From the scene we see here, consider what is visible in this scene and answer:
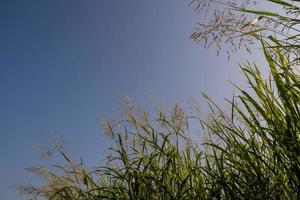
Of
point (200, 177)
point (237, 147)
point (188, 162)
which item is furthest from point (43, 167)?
point (237, 147)

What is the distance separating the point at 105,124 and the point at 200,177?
126 cm

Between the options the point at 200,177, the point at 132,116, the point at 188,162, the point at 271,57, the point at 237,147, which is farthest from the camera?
the point at 132,116

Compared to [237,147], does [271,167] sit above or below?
below

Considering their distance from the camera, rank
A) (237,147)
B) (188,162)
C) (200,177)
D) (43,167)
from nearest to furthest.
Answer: (237,147)
(200,177)
(188,162)
(43,167)

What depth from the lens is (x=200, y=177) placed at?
2.75m

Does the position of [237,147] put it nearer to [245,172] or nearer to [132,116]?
[245,172]

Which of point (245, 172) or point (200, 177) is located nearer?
point (245, 172)

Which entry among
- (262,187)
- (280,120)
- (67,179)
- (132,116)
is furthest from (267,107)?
(67,179)

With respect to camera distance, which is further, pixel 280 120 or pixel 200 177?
pixel 200 177

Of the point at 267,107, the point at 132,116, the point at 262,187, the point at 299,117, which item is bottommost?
the point at 262,187

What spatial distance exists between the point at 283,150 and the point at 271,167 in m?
0.21

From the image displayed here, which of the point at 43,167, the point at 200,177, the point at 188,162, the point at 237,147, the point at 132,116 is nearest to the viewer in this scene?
the point at 237,147

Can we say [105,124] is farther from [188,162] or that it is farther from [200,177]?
[200,177]

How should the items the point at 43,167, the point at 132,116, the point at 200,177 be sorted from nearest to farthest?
the point at 200,177, the point at 132,116, the point at 43,167
